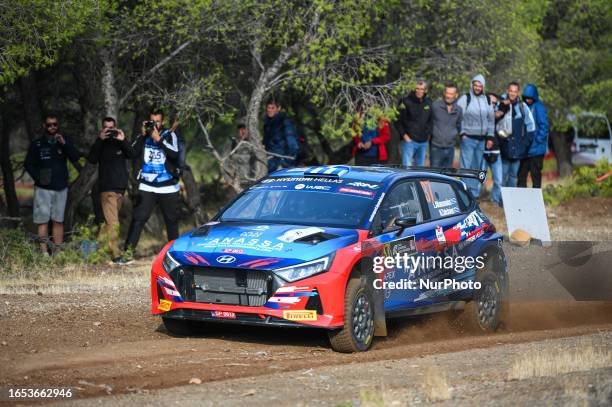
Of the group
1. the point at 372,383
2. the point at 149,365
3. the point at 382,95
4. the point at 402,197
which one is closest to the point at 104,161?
the point at 382,95

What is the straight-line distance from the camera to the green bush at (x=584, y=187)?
2195 centimetres

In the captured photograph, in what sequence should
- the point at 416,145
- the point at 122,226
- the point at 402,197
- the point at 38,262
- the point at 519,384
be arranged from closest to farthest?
the point at 519,384 < the point at 402,197 < the point at 38,262 < the point at 416,145 < the point at 122,226

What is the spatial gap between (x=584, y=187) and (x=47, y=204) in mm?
11413

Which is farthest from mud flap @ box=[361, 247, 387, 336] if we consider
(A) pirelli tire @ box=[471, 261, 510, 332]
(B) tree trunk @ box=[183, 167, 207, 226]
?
(B) tree trunk @ box=[183, 167, 207, 226]

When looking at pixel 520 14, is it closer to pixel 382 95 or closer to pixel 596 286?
pixel 382 95

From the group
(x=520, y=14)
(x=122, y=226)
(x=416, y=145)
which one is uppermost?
(x=520, y=14)

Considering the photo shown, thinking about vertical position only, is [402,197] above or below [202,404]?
above

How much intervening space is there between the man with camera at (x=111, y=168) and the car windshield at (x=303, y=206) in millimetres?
5749

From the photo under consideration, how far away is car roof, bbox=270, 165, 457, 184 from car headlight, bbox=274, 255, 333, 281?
160 centimetres

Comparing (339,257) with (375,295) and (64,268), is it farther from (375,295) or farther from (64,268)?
(64,268)

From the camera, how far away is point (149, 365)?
848 cm

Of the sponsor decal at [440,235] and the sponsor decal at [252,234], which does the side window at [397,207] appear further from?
the sponsor decal at [252,234]

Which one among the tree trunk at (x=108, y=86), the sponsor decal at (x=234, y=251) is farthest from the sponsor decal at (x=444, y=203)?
the tree trunk at (x=108, y=86)

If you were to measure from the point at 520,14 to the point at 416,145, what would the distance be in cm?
828
